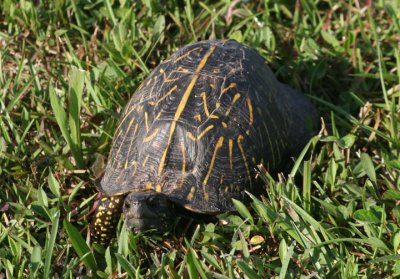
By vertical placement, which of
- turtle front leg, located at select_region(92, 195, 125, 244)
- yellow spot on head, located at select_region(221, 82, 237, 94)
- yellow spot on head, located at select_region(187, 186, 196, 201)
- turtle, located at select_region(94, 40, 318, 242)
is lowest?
turtle front leg, located at select_region(92, 195, 125, 244)

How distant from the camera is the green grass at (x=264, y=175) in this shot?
296 cm

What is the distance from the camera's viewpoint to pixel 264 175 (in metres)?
3.22

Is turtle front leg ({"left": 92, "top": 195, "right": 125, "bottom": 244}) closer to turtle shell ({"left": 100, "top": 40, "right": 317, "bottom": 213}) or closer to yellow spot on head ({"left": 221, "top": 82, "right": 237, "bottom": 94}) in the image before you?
turtle shell ({"left": 100, "top": 40, "right": 317, "bottom": 213})

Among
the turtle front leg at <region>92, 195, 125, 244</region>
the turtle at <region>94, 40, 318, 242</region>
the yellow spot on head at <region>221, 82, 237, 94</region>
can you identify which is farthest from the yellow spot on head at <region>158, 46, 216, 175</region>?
the turtle front leg at <region>92, 195, 125, 244</region>

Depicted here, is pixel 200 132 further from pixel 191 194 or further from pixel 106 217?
pixel 106 217

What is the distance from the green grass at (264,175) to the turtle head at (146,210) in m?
0.10

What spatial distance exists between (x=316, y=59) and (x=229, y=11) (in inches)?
25.2

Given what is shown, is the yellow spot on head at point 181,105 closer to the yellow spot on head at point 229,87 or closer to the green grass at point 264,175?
the yellow spot on head at point 229,87

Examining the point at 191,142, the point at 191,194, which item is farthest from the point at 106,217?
the point at 191,142

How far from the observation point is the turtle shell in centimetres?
309

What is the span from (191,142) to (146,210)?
388 mm

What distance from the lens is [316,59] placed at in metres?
4.17

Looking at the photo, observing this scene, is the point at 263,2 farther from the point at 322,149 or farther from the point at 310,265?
the point at 310,265

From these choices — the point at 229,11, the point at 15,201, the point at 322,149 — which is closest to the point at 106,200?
the point at 15,201
